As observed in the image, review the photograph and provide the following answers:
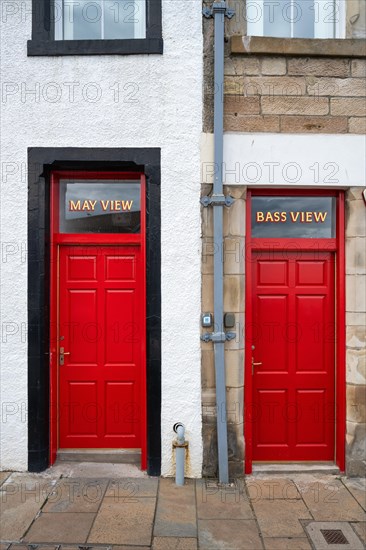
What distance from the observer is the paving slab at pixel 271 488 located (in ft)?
12.5

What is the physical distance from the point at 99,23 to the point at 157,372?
3773 millimetres

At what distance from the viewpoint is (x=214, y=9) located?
13.3ft

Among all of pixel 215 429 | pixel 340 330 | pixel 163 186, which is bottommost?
pixel 215 429

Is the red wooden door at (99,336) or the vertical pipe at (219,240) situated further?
the red wooden door at (99,336)

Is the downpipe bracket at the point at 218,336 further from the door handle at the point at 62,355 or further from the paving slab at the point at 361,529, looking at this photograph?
the paving slab at the point at 361,529

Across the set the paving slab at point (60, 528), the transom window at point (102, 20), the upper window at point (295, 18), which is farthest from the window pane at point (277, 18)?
the paving slab at point (60, 528)

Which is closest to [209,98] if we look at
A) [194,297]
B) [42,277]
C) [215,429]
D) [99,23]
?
[99,23]

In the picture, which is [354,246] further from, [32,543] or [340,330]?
[32,543]

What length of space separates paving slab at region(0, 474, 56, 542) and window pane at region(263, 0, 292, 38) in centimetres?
516

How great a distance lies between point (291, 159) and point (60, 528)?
3974 mm

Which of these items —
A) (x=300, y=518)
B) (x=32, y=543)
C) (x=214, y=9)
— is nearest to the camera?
(x=32, y=543)

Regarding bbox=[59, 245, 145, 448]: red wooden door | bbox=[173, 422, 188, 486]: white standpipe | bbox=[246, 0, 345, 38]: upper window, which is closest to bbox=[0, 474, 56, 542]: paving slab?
bbox=[59, 245, 145, 448]: red wooden door

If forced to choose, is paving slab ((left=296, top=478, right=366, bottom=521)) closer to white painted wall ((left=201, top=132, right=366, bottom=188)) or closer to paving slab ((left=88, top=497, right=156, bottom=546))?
paving slab ((left=88, top=497, right=156, bottom=546))

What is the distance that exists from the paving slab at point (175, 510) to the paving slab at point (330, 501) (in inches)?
41.7
